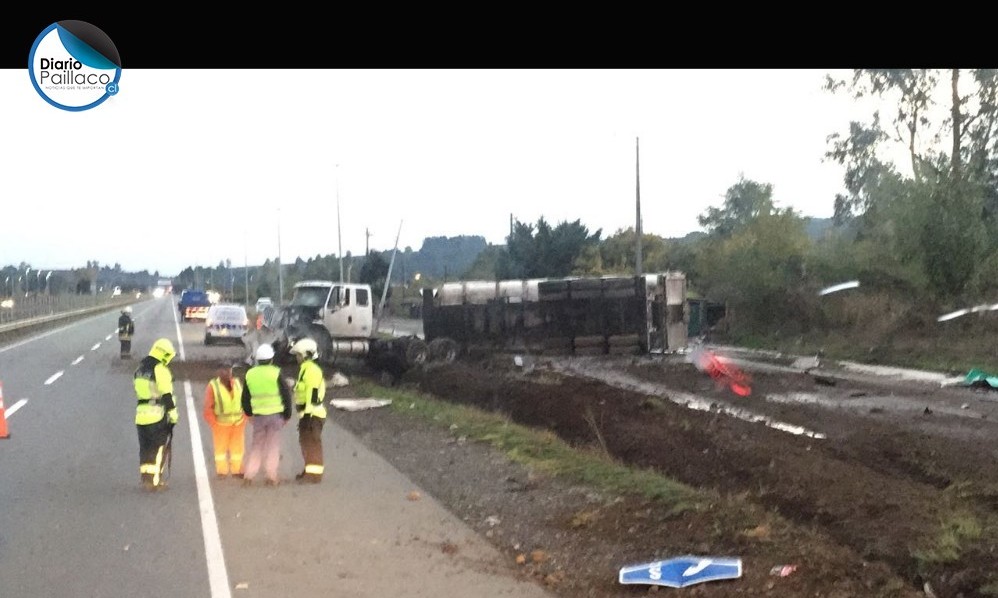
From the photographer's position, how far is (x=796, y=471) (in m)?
12.0

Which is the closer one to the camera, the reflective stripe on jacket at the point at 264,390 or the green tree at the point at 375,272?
the reflective stripe on jacket at the point at 264,390

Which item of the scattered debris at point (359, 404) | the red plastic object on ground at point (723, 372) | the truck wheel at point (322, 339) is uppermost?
the truck wheel at point (322, 339)

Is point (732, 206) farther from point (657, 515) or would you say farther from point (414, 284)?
point (657, 515)

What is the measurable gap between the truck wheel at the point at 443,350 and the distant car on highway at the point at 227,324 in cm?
660

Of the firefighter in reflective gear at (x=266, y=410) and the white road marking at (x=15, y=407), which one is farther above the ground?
the firefighter in reflective gear at (x=266, y=410)

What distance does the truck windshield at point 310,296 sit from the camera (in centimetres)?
2619

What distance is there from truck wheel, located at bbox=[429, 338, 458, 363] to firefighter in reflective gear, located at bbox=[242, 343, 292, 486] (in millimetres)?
16556

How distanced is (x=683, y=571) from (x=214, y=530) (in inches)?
157

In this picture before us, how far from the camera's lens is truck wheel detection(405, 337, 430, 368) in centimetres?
2686

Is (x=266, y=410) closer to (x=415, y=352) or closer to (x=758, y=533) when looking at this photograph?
(x=758, y=533)

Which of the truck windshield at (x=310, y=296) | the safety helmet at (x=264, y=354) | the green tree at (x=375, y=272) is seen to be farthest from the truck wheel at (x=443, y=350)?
the safety helmet at (x=264, y=354)

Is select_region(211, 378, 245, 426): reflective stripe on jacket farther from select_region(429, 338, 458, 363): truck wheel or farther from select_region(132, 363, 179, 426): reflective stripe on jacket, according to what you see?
select_region(429, 338, 458, 363): truck wheel

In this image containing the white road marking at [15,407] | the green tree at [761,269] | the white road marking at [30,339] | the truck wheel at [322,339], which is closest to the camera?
the white road marking at [15,407]

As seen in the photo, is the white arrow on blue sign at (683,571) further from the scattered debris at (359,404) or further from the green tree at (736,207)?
the green tree at (736,207)
